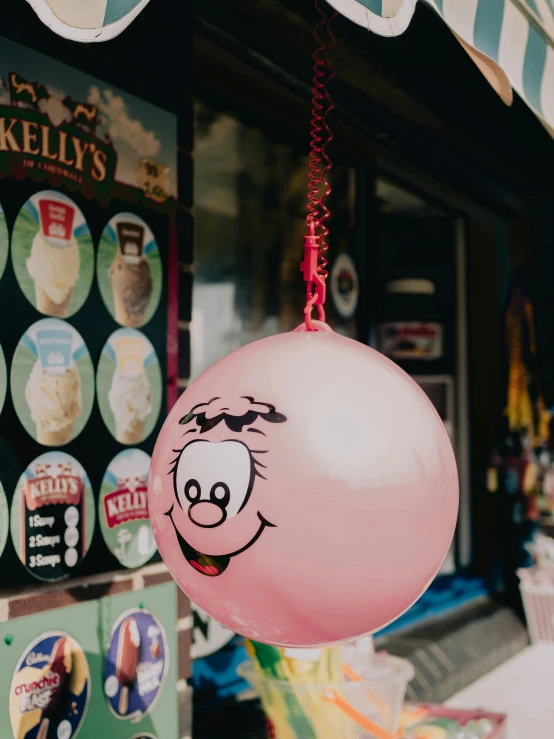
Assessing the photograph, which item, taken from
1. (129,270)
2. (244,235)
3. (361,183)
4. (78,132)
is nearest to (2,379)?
(129,270)

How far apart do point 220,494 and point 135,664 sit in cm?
122

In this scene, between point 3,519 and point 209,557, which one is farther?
point 3,519

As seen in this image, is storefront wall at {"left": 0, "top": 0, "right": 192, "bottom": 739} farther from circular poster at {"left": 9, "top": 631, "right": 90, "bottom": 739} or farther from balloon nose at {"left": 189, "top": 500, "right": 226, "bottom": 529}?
balloon nose at {"left": 189, "top": 500, "right": 226, "bottom": 529}

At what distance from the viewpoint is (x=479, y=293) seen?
5570 millimetres

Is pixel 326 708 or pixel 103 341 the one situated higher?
pixel 103 341

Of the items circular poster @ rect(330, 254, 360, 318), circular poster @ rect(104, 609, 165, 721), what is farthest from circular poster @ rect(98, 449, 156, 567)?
circular poster @ rect(330, 254, 360, 318)

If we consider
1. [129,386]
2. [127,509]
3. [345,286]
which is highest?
[345,286]

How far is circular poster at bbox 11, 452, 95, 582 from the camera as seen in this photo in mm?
1924

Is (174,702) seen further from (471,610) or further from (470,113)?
(470,113)

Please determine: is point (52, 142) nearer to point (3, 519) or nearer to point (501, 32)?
point (3, 519)

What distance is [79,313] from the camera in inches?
83.4

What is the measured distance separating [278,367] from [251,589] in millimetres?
352

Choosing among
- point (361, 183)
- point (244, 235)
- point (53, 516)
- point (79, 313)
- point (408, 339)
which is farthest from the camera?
point (408, 339)

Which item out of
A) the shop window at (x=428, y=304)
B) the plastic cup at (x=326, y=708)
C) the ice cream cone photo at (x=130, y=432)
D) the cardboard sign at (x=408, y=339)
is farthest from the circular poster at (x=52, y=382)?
the cardboard sign at (x=408, y=339)
